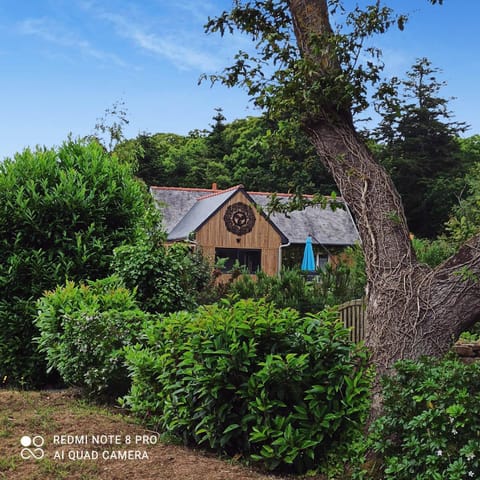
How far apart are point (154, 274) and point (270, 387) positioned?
12.3ft

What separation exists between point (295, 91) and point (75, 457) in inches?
133

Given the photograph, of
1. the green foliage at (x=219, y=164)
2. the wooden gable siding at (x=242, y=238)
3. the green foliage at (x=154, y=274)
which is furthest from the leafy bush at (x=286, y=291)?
the green foliage at (x=219, y=164)

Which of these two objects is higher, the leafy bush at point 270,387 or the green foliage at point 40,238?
the green foliage at point 40,238

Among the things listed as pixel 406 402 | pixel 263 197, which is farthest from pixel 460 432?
pixel 263 197

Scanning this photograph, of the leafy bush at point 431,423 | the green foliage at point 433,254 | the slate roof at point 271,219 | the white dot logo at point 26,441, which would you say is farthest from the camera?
the slate roof at point 271,219

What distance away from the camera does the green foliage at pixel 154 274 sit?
771 cm

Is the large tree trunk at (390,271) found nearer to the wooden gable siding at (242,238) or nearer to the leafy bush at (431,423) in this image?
the leafy bush at (431,423)

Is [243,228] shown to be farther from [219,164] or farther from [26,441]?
[26,441]

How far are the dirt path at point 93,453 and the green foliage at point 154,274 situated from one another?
223cm

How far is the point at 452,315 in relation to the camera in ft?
15.0

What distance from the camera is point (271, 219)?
3481 cm

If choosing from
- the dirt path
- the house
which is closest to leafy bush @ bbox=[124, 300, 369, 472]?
the dirt path

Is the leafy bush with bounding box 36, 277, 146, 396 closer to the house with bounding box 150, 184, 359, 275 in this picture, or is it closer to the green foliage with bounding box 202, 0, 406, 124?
the green foliage with bounding box 202, 0, 406, 124

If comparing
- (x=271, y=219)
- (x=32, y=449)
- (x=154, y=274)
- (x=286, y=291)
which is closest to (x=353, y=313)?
(x=286, y=291)
